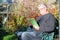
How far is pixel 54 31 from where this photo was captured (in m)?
6.21

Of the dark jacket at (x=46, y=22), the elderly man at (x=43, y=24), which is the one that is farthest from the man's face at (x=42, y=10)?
the dark jacket at (x=46, y=22)

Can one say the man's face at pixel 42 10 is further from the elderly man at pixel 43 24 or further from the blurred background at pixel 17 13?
the blurred background at pixel 17 13

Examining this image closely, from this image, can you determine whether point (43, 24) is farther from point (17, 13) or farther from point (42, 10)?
point (17, 13)

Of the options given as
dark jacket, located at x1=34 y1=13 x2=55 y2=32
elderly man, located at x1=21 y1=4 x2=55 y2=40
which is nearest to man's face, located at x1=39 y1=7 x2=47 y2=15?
elderly man, located at x1=21 y1=4 x2=55 y2=40

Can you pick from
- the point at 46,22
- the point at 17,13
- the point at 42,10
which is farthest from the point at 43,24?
the point at 17,13

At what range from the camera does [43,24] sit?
6238mm

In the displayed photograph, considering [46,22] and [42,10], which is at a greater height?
[42,10]

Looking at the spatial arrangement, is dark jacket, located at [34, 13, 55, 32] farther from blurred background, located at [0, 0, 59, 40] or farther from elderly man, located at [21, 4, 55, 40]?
blurred background, located at [0, 0, 59, 40]

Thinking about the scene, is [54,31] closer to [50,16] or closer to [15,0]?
[50,16]

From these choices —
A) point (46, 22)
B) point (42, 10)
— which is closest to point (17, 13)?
point (42, 10)

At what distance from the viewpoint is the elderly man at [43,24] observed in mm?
6220

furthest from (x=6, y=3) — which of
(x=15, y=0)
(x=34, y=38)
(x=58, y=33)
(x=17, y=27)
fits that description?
(x=58, y=33)

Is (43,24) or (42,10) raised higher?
(42,10)

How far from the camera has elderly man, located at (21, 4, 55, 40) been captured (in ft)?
20.4
